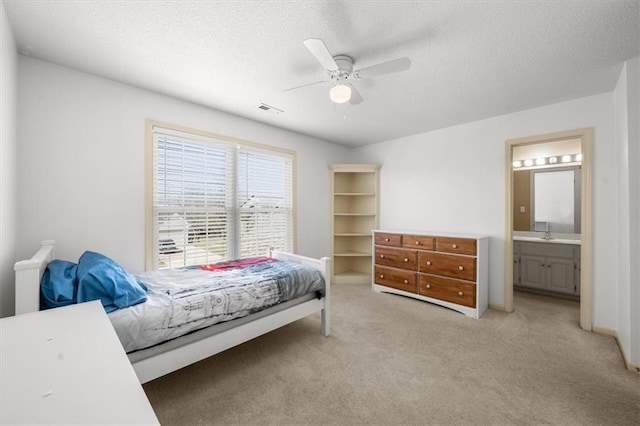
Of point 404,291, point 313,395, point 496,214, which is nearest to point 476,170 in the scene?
point 496,214

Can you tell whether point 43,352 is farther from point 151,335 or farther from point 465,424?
point 465,424

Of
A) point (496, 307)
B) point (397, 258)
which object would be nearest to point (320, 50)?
point (397, 258)

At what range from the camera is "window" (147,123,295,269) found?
2877 mm

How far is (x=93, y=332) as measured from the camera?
3.47ft

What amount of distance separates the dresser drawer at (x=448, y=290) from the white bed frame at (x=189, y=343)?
1655 mm

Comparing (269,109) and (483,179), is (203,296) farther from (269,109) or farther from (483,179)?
(483,179)

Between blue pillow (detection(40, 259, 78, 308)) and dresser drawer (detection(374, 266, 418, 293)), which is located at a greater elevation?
blue pillow (detection(40, 259, 78, 308))

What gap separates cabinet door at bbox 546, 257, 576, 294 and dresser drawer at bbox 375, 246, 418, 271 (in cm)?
202

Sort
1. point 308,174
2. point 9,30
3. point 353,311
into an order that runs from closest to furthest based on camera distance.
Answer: point 9,30
point 353,311
point 308,174

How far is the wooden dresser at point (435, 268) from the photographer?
324cm

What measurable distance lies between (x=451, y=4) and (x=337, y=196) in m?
3.59

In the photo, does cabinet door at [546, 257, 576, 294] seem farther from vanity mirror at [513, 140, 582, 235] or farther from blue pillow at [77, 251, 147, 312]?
blue pillow at [77, 251, 147, 312]

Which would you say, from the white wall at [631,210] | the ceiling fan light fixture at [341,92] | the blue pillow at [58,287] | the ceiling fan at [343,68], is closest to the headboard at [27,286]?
the blue pillow at [58,287]

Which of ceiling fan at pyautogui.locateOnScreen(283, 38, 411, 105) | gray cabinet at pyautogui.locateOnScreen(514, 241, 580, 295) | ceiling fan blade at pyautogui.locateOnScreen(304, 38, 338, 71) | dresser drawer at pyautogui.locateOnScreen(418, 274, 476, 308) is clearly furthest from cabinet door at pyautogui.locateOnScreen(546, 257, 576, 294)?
ceiling fan blade at pyautogui.locateOnScreen(304, 38, 338, 71)
